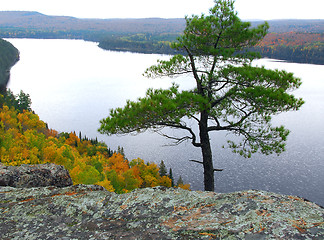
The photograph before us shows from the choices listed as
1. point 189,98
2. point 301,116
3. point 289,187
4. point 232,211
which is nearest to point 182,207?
point 232,211

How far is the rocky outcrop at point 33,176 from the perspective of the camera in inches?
273

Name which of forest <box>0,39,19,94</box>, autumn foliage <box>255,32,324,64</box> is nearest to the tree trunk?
forest <box>0,39,19,94</box>

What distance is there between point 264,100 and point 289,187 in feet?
140

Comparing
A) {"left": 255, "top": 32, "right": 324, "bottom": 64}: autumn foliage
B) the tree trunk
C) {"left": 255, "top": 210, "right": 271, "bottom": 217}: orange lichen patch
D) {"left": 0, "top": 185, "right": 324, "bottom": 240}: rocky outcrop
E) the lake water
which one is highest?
{"left": 255, "top": 32, "right": 324, "bottom": 64}: autumn foliage

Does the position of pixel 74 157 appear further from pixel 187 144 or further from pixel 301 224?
pixel 301 224

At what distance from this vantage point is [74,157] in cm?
3894

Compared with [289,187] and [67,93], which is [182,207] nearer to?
[289,187]

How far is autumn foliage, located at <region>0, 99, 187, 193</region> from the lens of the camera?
32.0 m

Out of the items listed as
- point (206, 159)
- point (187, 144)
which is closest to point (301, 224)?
point (206, 159)

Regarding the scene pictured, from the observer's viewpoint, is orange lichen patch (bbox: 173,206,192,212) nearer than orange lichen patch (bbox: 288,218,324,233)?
No

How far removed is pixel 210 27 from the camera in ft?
32.8

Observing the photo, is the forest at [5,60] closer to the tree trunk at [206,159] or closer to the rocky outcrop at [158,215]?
the tree trunk at [206,159]

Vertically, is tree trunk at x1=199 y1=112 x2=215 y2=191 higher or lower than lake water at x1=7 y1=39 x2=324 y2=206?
higher

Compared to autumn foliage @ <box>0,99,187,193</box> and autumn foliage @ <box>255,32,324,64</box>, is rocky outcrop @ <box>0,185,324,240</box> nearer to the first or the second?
autumn foliage @ <box>0,99,187,193</box>
